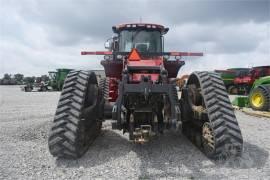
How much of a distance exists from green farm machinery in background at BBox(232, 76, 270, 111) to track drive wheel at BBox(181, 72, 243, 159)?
718 centimetres

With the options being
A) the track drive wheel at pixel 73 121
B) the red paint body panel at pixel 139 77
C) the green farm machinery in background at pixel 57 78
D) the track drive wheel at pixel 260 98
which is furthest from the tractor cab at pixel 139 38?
the green farm machinery in background at pixel 57 78

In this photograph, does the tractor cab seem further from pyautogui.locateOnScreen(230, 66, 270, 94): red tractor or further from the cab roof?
pyautogui.locateOnScreen(230, 66, 270, 94): red tractor

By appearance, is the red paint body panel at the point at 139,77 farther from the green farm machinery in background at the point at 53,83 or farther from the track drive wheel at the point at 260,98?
the green farm machinery in background at the point at 53,83

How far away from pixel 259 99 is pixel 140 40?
7.23 m

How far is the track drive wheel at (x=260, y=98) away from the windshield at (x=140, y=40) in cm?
634

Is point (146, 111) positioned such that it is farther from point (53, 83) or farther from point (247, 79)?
point (53, 83)

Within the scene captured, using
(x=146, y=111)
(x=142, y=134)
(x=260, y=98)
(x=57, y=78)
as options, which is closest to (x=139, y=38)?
(x=146, y=111)

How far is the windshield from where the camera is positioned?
7658mm

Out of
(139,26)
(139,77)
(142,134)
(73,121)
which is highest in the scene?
(139,26)

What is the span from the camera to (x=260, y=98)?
12445mm

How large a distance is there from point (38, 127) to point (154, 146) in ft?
11.3

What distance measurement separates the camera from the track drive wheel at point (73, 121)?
15.3 feet

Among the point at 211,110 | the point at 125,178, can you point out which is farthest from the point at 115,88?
the point at 125,178

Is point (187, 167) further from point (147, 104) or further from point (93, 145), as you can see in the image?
point (93, 145)
